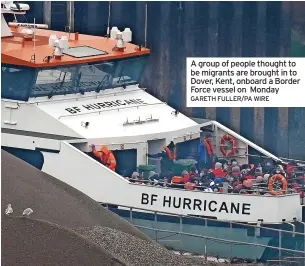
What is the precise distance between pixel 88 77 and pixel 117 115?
68cm

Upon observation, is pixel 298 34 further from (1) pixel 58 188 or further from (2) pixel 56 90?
(1) pixel 58 188

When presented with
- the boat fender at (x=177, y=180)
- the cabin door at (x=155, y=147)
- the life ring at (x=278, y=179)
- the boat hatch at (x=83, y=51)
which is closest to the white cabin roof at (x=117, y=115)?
the cabin door at (x=155, y=147)

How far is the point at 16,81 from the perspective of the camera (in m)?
22.2

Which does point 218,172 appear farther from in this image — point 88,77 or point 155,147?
point 88,77

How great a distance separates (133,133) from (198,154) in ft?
3.96

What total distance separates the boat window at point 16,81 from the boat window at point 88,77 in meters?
0.10

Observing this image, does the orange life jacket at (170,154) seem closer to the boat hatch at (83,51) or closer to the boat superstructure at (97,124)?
the boat superstructure at (97,124)

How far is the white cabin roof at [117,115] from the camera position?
72.5ft

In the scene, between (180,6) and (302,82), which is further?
(180,6)

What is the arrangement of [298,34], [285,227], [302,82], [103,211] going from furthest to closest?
1. [298,34]
2. [302,82]
3. [285,227]
4. [103,211]

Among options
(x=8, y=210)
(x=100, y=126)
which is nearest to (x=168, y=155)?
(x=100, y=126)

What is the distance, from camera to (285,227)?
821 inches

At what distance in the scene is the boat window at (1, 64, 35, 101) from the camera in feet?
72.5

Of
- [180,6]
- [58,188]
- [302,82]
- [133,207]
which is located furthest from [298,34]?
[58,188]
